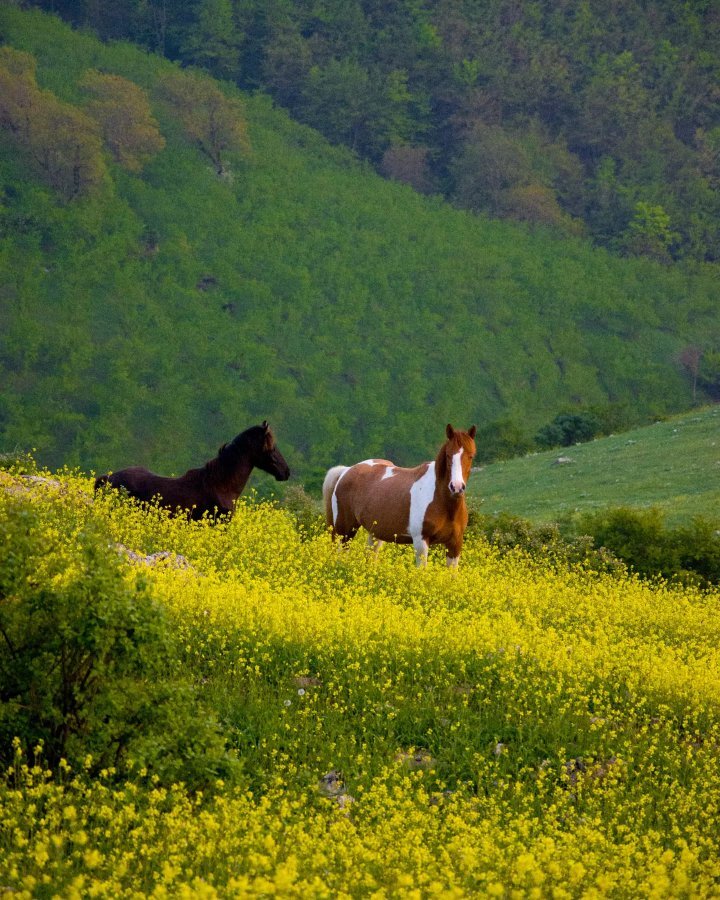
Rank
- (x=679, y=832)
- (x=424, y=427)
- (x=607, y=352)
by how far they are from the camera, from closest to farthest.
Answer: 1. (x=679, y=832)
2. (x=424, y=427)
3. (x=607, y=352)

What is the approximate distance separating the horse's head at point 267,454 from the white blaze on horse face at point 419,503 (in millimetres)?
2628

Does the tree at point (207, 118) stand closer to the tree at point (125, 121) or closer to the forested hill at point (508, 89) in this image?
the tree at point (125, 121)

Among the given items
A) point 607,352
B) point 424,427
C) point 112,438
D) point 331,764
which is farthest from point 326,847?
point 607,352

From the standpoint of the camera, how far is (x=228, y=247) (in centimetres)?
7700

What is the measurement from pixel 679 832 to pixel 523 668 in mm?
3684

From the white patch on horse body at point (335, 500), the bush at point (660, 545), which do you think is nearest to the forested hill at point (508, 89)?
the bush at point (660, 545)

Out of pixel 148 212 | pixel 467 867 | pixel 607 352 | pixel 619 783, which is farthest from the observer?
→ pixel 607 352

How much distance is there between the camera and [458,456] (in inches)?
635

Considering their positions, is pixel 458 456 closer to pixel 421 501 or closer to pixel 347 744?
pixel 421 501

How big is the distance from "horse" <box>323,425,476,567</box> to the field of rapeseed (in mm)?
1380

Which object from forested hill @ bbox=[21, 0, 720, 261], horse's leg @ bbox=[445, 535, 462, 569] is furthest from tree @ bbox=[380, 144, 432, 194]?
horse's leg @ bbox=[445, 535, 462, 569]

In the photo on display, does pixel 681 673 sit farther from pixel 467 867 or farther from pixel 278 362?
pixel 278 362

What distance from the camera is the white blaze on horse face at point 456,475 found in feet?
52.1

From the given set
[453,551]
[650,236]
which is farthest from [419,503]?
[650,236]
